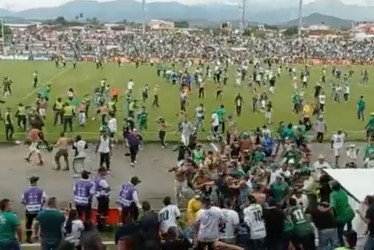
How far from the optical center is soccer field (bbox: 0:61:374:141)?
106ft

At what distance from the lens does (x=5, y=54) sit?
86.2m

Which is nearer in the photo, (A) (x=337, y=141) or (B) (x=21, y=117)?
(A) (x=337, y=141)

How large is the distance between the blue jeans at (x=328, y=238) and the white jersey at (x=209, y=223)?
175 centimetres

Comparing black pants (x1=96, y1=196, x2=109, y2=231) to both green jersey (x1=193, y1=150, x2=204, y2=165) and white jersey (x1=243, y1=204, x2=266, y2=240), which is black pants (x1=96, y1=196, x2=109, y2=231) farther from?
green jersey (x1=193, y1=150, x2=204, y2=165)

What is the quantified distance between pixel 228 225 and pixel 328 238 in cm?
172

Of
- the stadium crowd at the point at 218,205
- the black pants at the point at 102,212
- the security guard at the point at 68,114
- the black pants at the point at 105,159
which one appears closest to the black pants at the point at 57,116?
the security guard at the point at 68,114

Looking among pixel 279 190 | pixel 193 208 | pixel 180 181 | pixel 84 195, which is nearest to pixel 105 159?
pixel 180 181

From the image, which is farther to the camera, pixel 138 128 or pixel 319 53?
pixel 319 53

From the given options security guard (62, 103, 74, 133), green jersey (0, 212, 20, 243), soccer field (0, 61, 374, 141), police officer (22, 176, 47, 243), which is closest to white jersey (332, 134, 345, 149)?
soccer field (0, 61, 374, 141)

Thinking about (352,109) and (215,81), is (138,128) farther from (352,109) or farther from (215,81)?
(215,81)

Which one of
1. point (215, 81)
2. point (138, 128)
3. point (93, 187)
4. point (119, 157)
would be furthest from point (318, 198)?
point (215, 81)

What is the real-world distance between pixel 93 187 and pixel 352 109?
86.6 feet

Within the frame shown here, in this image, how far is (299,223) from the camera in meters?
12.6

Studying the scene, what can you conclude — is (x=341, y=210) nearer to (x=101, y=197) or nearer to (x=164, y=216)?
(x=164, y=216)
